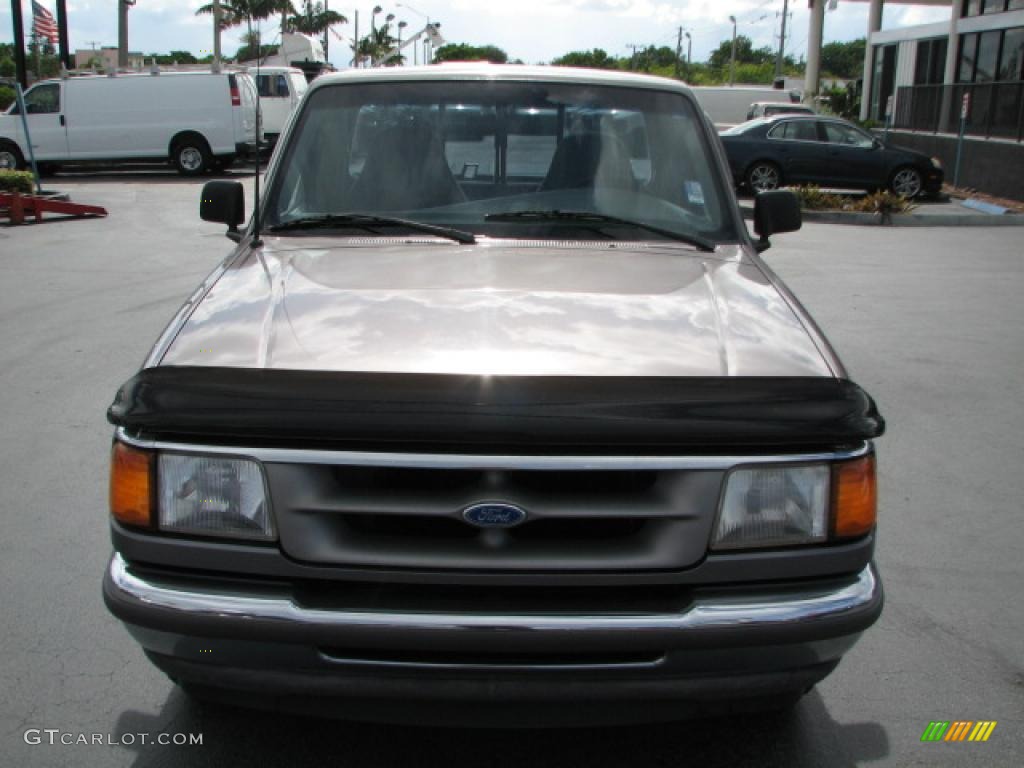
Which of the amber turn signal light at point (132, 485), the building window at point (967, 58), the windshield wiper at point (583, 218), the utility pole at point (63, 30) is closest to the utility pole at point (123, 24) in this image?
the utility pole at point (63, 30)

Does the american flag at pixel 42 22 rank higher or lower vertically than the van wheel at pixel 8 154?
higher

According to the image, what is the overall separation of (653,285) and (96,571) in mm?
2399

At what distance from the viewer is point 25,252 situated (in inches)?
480

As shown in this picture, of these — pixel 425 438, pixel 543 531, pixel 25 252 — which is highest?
pixel 425 438

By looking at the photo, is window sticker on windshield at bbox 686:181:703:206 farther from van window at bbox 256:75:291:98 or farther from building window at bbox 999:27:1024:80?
van window at bbox 256:75:291:98

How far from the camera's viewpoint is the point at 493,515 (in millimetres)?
2223

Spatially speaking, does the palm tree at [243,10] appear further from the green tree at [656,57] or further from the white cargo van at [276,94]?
the green tree at [656,57]

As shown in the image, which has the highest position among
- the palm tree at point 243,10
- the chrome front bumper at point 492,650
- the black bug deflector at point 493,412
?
the palm tree at point 243,10

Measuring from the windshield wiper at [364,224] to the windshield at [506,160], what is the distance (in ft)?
0.13

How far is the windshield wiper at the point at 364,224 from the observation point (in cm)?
338

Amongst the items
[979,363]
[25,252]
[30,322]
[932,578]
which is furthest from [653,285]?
[25,252]

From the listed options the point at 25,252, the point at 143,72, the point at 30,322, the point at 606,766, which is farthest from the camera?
the point at 143,72

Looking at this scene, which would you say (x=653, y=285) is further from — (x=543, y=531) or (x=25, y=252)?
(x=25, y=252)

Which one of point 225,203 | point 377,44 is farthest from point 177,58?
point 225,203
